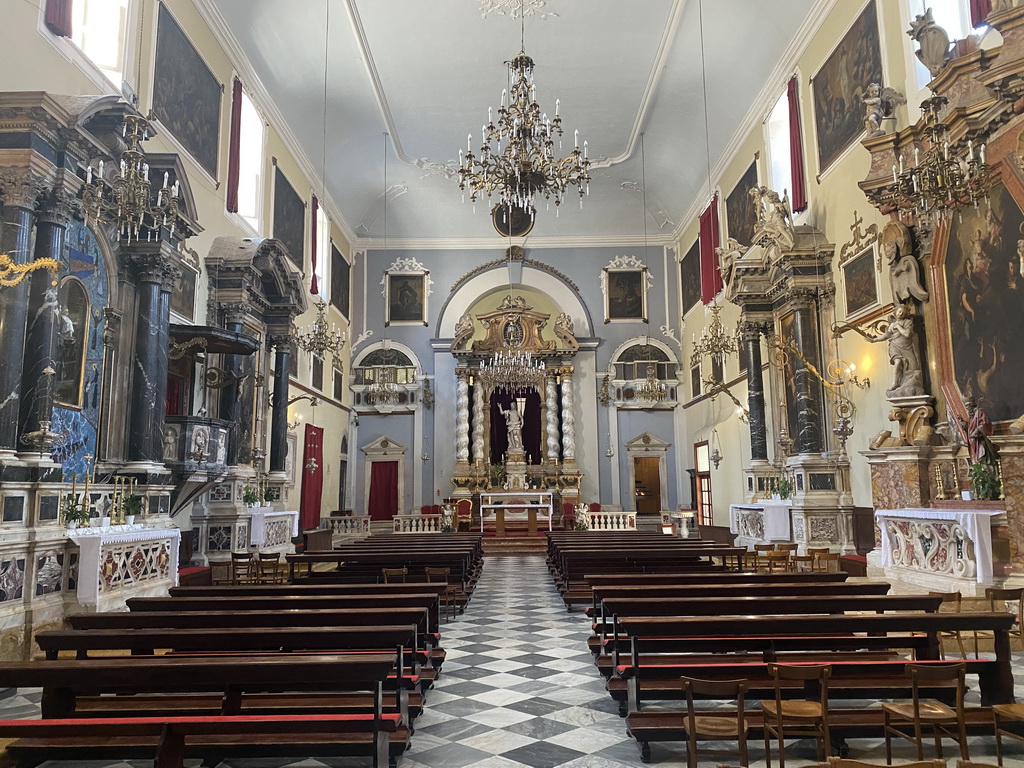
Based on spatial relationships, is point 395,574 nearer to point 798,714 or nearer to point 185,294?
point 798,714

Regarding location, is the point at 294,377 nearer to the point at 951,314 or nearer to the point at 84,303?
the point at 84,303

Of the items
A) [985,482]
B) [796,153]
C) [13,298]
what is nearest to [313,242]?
[796,153]

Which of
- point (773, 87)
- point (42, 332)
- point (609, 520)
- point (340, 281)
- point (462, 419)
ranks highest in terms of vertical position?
point (773, 87)

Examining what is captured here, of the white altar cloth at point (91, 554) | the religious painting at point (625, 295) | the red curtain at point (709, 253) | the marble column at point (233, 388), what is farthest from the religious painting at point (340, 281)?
the white altar cloth at point (91, 554)

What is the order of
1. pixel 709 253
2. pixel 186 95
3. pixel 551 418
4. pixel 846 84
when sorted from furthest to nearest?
1. pixel 551 418
2. pixel 709 253
3. pixel 186 95
4. pixel 846 84

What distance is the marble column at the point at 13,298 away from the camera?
258 inches

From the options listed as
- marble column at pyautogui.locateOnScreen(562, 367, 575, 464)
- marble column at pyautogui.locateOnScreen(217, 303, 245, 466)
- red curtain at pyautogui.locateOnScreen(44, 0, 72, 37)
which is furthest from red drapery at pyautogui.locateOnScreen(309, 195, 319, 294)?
red curtain at pyautogui.locateOnScreen(44, 0, 72, 37)

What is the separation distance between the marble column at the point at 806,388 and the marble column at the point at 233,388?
30.8ft

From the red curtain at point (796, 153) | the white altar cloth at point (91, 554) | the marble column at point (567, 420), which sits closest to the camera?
the white altar cloth at point (91, 554)

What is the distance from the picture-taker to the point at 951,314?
346 inches

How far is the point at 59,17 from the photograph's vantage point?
27.2 ft

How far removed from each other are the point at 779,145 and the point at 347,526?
14.1m

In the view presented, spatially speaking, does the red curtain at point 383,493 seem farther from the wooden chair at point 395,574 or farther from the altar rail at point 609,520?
Answer: the wooden chair at point 395,574

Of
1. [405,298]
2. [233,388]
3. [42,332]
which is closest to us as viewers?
[42,332]
